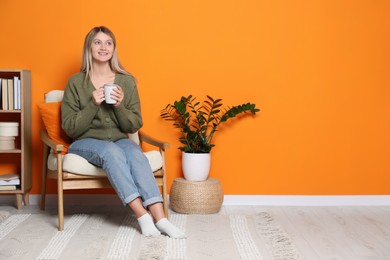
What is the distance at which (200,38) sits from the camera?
12.8 ft

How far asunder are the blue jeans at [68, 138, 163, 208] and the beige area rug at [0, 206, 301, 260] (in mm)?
211

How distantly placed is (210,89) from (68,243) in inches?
61.6

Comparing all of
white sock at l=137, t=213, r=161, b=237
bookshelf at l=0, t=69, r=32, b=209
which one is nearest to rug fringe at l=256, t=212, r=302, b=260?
white sock at l=137, t=213, r=161, b=237

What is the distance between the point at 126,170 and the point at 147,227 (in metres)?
0.32

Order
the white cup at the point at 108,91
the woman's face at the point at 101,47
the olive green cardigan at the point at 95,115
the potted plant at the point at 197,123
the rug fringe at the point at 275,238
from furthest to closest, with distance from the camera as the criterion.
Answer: the potted plant at the point at 197,123 < the woman's face at the point at 101,47 < the olive green cardigan at the point at 95,115 < the white cup at the point at 108,91 < the rug fringe at the point at 275,238

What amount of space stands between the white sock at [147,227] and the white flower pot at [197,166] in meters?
0.77

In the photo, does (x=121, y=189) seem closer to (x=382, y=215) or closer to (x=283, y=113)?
(x=283, y=113)

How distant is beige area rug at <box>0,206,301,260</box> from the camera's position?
8.63 feet

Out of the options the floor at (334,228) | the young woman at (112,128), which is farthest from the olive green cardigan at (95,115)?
the floor at (334,228)

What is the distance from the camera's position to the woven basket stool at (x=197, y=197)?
358 cm

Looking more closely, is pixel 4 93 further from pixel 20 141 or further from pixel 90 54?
pixel 90 54

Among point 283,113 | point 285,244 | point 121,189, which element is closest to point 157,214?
Result: point 121,189

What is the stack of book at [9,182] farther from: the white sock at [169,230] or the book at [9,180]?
the white sock at [169,230]

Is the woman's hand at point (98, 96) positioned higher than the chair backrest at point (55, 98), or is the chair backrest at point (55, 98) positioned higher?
the woman's hand at point (98, 96)
